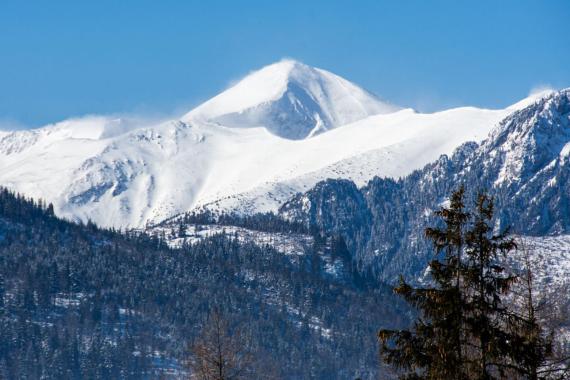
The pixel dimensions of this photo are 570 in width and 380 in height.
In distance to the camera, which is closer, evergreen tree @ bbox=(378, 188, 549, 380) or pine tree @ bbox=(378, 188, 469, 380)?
evergreen tree @ bbox=(378, 188, 549, 380)

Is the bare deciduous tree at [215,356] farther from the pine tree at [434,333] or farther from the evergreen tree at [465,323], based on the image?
the evergreen tree at [465,323]

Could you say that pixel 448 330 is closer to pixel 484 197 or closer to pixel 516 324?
pixel 516 324

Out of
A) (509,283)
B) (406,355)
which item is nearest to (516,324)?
(509,283)

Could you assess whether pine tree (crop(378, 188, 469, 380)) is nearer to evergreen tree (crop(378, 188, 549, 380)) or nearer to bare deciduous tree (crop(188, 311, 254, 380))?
evergreen tree (crop(378, 188, 549, 380))

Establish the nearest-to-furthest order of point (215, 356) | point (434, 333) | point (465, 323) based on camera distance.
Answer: point (465, 323)
point (434, 333)
point (215, 356)

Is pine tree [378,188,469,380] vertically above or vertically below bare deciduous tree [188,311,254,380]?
above

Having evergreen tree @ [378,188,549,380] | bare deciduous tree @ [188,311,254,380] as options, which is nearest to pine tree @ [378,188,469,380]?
evergreen tree @ [378,188,549,380]

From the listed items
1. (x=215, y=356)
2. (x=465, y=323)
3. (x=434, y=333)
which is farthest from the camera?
(x=215, y=356)

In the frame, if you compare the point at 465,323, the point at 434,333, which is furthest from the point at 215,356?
the point at 465,323

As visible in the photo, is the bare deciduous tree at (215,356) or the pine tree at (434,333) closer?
the pine tree at (434,333)

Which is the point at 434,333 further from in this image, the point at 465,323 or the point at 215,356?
the point at 215,356

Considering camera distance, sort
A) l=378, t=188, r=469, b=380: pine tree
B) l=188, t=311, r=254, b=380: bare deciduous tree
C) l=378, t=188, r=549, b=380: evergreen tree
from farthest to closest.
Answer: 1. l=188, t=311, r=254, b=380: bare deciduous tree
2. l=378, t=188, r=469, b=380: pine tree
3. l=378, t=188, r=549, b=380: evergreen tree

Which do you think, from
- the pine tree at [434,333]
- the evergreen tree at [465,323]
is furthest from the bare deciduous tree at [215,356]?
the evergreen tree at [465,323]

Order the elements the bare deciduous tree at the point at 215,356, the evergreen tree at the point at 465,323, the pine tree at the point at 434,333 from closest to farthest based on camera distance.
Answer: the evergreen tree at the point at 465,323 < the pine tree at the point at 434,333 < the bare deciduous tree at the point at 215,356
